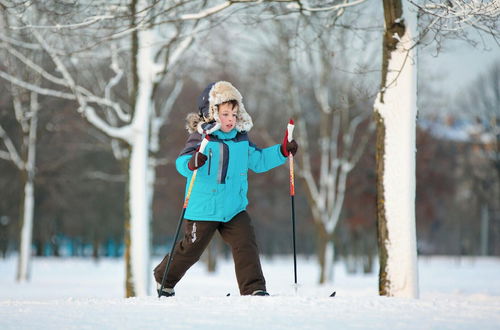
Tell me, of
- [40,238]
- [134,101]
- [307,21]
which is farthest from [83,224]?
[307,21]

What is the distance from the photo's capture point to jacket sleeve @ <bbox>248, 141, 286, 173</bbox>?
6047 millimetres

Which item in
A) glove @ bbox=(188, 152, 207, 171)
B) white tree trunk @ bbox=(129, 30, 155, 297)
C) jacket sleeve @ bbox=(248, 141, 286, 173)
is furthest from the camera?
white tree trunk @ bbox=(129, 30, 155, 297)

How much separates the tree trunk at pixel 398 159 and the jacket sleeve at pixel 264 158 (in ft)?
5.58

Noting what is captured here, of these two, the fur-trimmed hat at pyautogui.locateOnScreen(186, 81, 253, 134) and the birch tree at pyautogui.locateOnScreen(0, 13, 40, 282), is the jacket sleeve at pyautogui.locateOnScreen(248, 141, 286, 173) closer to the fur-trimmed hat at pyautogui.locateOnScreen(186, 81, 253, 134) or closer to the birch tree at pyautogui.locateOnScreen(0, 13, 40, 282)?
the fur-trimmed hat at pyautogui.locateOnScreen(186, 81, 253, 134)

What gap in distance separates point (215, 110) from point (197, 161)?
0.64m

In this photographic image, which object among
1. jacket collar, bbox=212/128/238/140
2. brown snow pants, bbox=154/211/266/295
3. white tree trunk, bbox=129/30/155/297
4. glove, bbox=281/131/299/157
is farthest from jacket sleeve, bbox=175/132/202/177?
white tree trunk, bbox=129/30/155/297

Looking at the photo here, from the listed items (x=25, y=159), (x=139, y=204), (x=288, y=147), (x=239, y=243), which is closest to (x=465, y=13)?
(x=288, y=147)

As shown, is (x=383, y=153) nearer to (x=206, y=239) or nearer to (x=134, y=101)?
(x=206, y=239)

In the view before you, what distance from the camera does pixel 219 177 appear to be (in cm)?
577

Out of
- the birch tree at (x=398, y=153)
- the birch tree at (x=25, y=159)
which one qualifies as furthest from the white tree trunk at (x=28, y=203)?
the birch tree at (x=398, y=153)

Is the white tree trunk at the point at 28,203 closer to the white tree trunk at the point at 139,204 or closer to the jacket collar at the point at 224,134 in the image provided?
the white tree trunk at the point at 139,204

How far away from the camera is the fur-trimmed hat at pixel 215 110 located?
19.4 ft

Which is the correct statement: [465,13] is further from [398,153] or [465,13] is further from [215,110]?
[215,110]

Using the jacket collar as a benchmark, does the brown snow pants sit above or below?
below
